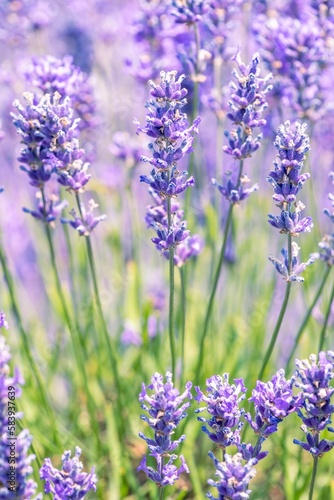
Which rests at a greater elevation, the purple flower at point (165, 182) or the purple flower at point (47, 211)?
the purple flower at point (165, 182)

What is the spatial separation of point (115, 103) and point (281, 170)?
2084 mm

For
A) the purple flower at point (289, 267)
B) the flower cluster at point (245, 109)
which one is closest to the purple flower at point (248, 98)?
the flower cluster at point (245, 109)

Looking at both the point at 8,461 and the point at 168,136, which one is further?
the point at 168,136

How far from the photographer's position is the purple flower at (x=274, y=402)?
149 centimetres

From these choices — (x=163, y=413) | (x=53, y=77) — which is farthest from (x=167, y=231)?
(x=53, y=77)

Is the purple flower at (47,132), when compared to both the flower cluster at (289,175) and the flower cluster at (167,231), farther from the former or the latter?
the flower cluster at (289,175)

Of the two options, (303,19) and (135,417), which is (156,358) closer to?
(135,417)

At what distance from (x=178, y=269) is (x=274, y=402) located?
1.43 metres

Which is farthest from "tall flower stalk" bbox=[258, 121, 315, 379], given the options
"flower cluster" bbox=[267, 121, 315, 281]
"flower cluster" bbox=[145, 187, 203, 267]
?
"flower cluster" bbox=[145, 187, 203, 267]

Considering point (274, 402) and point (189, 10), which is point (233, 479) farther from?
point (189, 10)

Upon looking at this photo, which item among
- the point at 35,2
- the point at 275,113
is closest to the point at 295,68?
the point at 275,113

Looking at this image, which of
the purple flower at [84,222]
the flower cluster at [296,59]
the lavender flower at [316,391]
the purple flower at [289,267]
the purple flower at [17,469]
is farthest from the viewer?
the flower cluster at [296,59]

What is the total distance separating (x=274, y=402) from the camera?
1499mm

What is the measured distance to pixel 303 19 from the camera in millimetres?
2689
